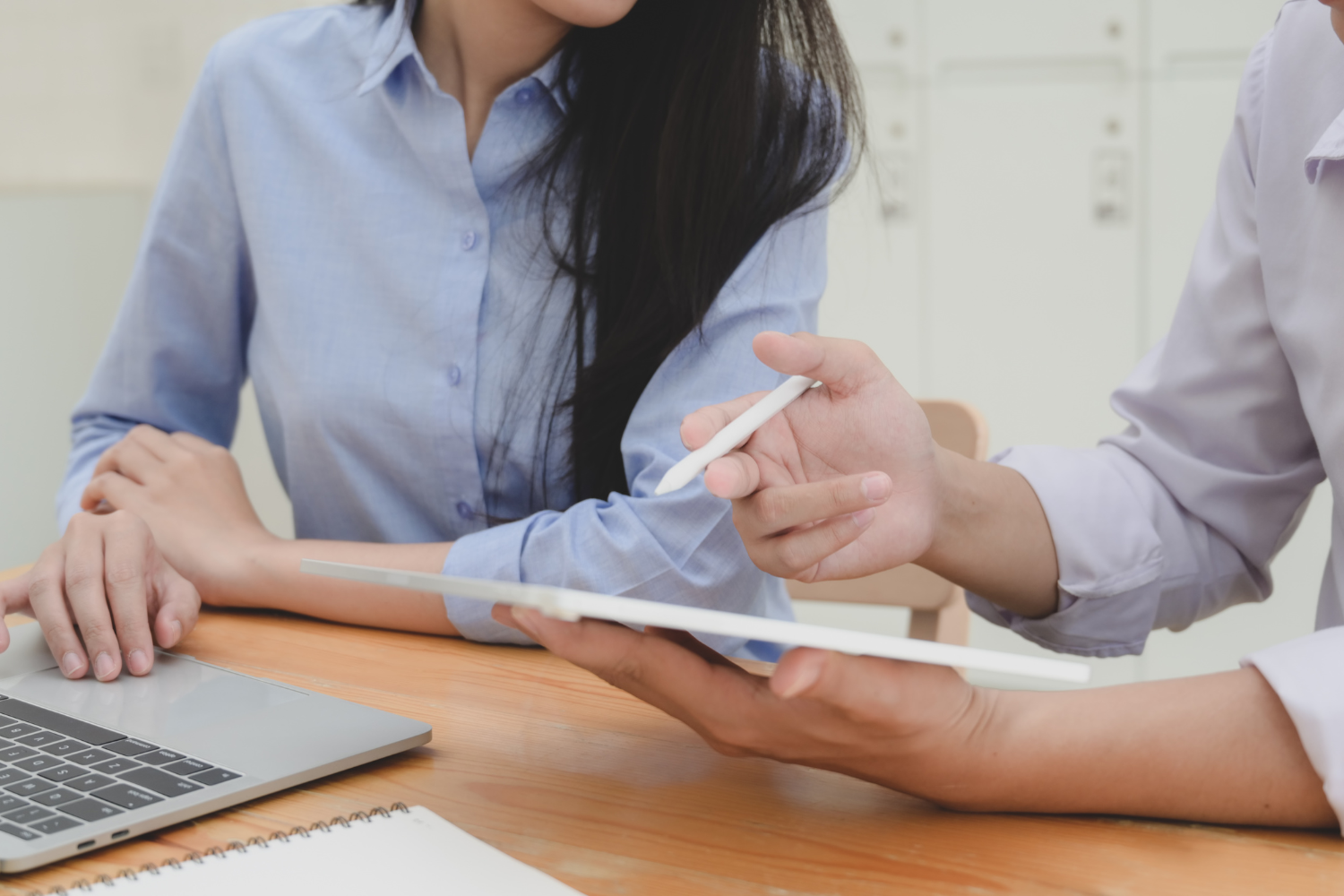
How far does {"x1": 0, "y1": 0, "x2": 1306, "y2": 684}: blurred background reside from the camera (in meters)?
2.23

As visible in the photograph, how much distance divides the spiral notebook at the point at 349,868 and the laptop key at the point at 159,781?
0.06m

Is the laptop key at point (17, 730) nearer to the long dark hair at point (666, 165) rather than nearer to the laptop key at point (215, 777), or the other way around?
the laptop key at point (215, 777)

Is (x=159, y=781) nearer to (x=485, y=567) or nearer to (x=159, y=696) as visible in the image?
(x=159, y=696)

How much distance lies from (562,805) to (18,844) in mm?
225

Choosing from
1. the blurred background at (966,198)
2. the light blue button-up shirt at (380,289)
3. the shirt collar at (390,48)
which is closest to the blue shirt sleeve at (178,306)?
the light blue button-up shirt at (380,289)

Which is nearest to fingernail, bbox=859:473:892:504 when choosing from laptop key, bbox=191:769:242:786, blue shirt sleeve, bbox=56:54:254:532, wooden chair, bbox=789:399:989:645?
laptop key, bbox=191:769:242:786

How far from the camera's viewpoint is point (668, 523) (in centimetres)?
81

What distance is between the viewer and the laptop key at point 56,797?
1.69 ft

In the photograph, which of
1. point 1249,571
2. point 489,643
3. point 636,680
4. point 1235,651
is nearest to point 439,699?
point 489,643

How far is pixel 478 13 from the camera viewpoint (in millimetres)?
1001

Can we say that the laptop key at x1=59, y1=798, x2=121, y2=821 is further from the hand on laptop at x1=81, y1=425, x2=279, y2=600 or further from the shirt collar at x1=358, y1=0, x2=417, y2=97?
the shirt collar at x1=358, y1=0, x2=417, y2=97

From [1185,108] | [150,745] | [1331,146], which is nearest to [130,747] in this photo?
[150,745]

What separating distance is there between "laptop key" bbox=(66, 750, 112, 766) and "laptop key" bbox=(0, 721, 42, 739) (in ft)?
0.16

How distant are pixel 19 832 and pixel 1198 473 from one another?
71 centimetres
